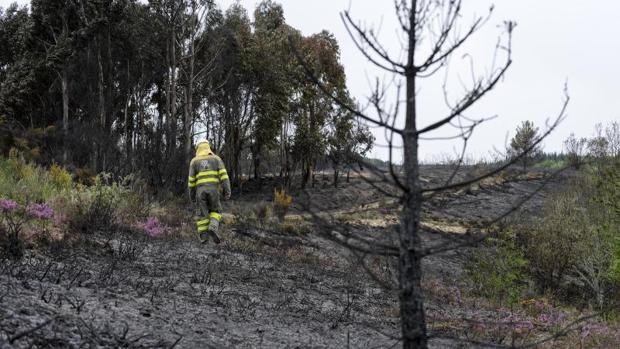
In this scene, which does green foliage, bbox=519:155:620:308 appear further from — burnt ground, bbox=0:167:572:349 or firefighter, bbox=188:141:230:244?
firefighter, bbox=188:141:230:244

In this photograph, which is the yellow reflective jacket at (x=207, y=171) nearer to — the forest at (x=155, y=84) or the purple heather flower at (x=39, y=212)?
the purple heather flower at (x=39, y=212)

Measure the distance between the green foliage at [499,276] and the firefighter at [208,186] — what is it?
5.85 metres

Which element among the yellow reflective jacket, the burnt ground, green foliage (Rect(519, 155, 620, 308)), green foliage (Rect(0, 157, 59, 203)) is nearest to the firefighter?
the yellow reflective jacket

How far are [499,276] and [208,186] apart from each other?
6842 mm

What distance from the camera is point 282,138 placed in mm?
34594

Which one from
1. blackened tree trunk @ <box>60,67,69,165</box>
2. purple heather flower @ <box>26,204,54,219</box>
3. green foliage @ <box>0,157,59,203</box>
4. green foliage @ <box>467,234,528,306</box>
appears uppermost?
blackened tree trunk @ <box>60,67,69,165</box>

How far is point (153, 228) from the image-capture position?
10.5 metres

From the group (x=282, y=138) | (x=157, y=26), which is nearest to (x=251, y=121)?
(x=282, y=138)

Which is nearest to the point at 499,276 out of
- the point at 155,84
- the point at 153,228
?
the point at 153,228

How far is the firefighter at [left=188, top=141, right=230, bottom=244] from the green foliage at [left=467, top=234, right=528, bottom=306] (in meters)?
5.85

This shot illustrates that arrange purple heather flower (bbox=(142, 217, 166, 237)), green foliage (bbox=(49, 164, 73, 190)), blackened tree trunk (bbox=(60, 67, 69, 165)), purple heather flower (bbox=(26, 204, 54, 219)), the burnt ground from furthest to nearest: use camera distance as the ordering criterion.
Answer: blackened tree trunk (bbox=(60, 67, 69, 165))
green foliage (bbox=(49, 164, 73, 190))
purple heather flower (bbox=(142, 217, 166, 237))
purple heather flower (bbox=(26, 204, 54, 219))
the burnt ground

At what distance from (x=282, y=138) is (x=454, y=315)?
26856 millimetres

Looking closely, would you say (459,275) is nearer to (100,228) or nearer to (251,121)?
(100,228)

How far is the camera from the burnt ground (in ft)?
13.4
